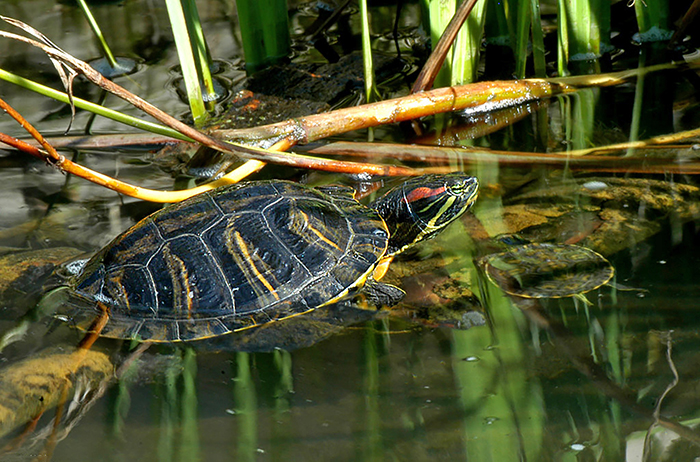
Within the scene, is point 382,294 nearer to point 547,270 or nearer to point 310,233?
point 310,233

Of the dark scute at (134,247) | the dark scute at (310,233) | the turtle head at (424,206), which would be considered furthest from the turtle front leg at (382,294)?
the dark scute at (134,247)

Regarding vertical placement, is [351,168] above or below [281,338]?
above

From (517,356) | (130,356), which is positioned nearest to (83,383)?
(130,356)

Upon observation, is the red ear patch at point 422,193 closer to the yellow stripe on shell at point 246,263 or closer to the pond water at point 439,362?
the pond water at point 439,362

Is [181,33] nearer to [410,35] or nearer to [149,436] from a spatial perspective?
[149,436]

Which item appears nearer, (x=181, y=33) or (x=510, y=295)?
(x=510, y=295)

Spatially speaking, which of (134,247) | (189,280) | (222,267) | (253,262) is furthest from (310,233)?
(134,247)

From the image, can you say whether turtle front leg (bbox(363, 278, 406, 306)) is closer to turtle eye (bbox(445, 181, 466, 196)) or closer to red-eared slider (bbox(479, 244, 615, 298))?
red-eared slider (bbox(479, 244, 615, 298))
